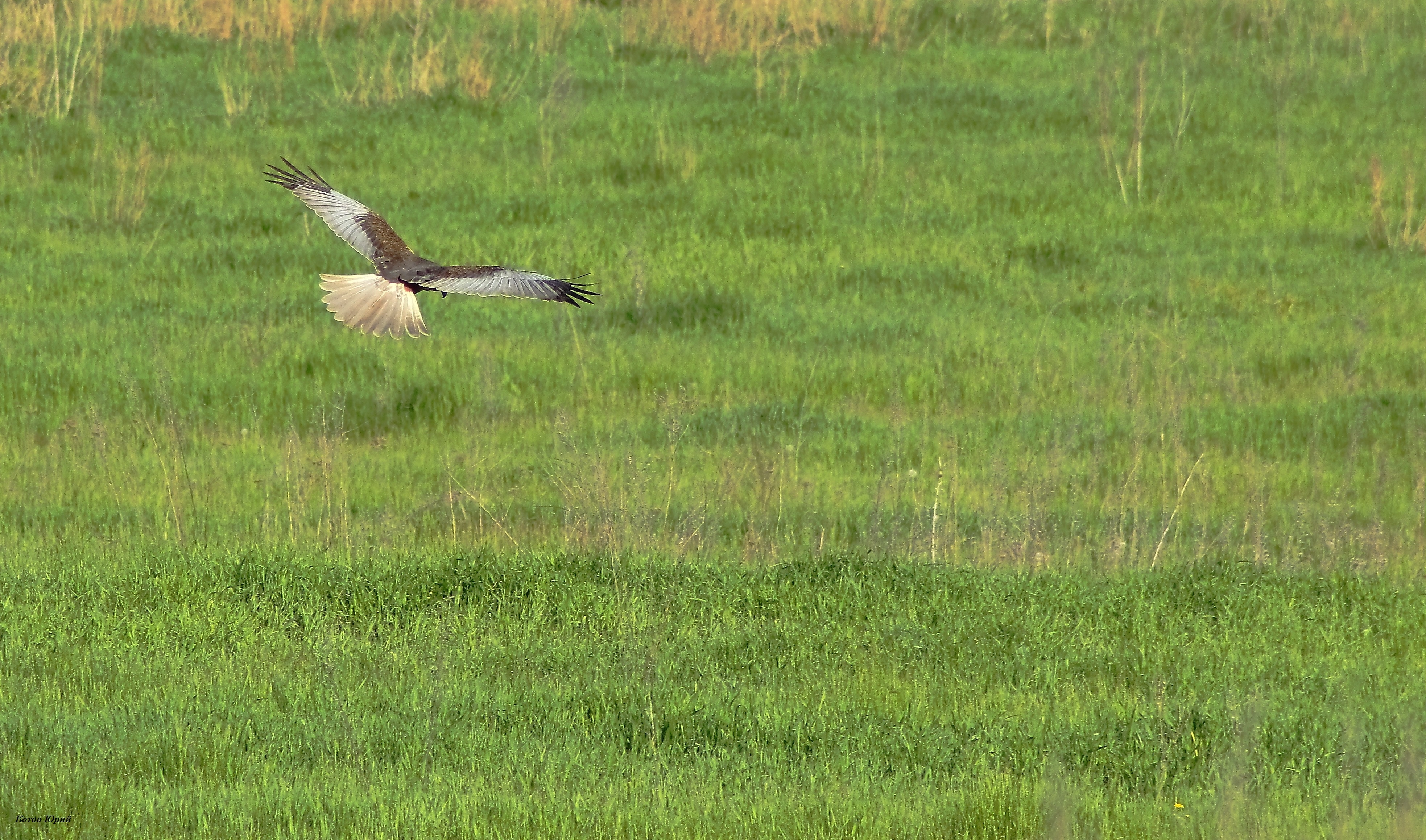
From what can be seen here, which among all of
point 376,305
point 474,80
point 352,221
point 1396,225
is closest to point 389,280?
point 376,305

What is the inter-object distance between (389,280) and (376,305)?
0.10m

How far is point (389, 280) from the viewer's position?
6715 mm

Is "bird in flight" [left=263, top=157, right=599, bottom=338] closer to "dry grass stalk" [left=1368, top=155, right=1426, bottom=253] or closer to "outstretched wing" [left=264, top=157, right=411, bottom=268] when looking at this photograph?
"outstretched wing" [left=264, top=157, right=411, bottom=268]

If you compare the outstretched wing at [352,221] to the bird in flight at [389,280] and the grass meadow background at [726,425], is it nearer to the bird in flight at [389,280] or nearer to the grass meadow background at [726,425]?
the bird in flight at [389,280]

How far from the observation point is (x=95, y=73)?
15.7 meters

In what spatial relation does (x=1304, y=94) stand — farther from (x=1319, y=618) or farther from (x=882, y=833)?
(x=882, y=833)

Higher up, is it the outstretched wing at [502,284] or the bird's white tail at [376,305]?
the outstretched wing at [502,284]

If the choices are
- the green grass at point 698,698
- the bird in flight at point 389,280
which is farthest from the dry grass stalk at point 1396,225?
the bird in flight at point 389,280

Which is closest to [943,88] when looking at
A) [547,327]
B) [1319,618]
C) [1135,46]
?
[1135,46]

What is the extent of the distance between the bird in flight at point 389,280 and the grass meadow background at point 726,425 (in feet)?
3.72

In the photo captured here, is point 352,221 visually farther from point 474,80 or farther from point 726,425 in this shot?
point 474,80

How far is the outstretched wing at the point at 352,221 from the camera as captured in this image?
23.1 ft

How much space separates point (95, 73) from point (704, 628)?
10796mm

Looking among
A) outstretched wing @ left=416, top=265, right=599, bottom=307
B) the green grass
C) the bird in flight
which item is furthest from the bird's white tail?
the green grass
